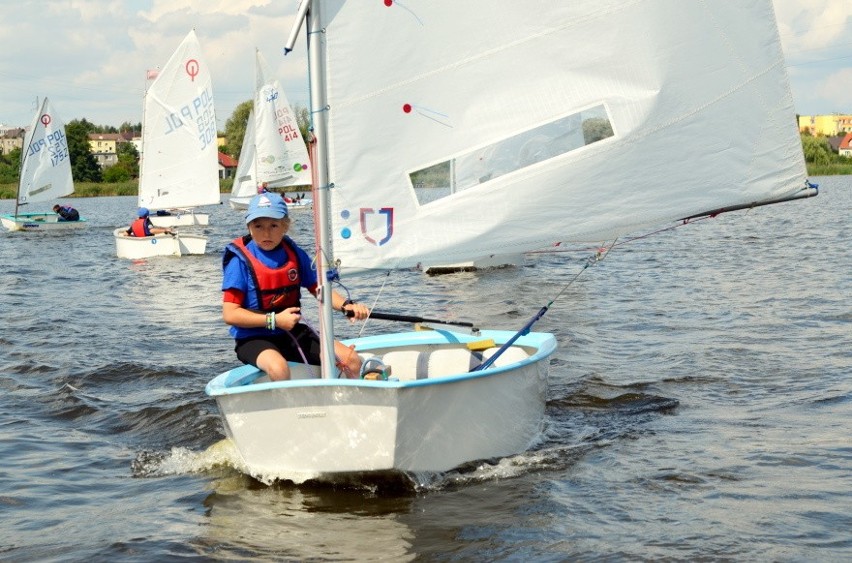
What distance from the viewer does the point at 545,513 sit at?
546 cm

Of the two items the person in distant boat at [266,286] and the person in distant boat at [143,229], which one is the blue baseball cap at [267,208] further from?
the person in distant boat at [143,229]

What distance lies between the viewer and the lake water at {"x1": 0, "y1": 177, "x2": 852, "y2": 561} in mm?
5109

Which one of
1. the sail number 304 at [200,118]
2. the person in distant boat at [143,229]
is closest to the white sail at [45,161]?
the sail number 304 at [200,118]

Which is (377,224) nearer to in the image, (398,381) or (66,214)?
(398,381)

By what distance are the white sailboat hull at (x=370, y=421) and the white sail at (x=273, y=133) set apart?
102 ft

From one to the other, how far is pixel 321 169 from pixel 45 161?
32.0 meters

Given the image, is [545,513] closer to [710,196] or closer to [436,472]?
[436,472]

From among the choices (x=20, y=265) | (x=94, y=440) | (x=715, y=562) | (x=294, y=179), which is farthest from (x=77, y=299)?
(x=294, y=179)

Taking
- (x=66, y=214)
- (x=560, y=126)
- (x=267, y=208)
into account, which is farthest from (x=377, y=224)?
(x=66, y=214)

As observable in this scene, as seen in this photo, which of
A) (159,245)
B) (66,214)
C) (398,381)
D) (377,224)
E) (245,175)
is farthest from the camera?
(245,175)

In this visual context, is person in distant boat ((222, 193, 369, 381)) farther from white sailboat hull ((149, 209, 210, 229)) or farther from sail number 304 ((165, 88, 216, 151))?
white sailboat hull ((149, 209, 210, 229))

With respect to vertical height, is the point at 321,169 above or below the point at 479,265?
above

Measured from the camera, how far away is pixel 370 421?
5270 mm

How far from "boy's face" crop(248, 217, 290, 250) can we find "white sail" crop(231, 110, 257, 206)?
34628mm
